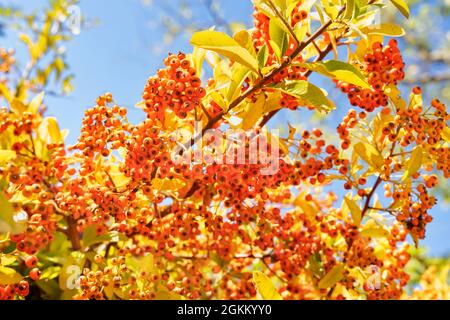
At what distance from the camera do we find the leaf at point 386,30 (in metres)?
2.09

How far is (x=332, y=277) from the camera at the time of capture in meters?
2.63

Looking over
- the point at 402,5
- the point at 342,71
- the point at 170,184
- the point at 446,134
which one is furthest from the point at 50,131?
the point at 446,134

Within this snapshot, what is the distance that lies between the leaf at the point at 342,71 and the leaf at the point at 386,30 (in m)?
0.43

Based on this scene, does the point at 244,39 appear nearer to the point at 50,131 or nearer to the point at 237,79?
the point at 237,79

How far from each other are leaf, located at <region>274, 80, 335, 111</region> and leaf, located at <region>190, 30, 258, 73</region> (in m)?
0.21

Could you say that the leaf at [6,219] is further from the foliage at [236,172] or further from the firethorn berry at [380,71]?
the firethorn berry at [380,71]

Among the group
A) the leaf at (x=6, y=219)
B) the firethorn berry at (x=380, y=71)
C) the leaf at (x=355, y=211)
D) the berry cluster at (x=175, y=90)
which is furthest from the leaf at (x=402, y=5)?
the leaf at (x=6, y=219)

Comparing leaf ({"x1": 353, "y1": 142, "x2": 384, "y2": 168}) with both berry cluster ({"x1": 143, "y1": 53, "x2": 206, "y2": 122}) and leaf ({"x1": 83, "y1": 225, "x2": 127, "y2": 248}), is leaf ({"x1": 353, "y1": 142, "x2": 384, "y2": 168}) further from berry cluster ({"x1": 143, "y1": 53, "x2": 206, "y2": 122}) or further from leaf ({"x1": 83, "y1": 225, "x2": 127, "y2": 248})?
leaf ({"x1": 83, "y1": 225, "x2": 127, "y2": 248})

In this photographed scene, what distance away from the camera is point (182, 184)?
7.30 feet

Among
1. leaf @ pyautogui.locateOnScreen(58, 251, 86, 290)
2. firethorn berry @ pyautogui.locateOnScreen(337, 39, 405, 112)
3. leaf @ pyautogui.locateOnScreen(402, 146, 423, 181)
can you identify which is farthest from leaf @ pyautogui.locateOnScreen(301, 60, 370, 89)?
leaf @ pyautogui.locateOnScreen(58, 251, 86, 290)

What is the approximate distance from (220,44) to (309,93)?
15.8 inches

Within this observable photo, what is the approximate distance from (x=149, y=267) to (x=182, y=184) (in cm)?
48
